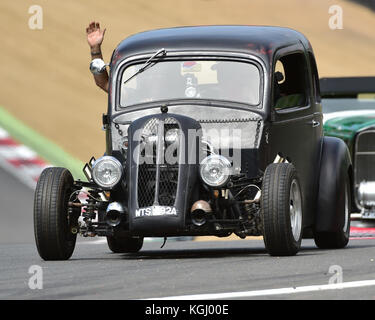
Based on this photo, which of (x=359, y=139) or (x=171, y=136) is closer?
(x=171, y=136)

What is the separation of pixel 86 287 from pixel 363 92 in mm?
10864

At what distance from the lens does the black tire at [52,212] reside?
1027 centimetres

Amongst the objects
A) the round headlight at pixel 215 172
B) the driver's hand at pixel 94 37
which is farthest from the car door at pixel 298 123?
the driver's hand at pixel 94 37

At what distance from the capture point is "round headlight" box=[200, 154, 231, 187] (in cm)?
1004

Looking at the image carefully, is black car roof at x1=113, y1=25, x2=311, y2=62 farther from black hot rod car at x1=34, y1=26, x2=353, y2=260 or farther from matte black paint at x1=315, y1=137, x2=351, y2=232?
matte black paint at x1=315, y1=137, x2=351, y2=232

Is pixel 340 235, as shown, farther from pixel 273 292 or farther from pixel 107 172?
pixel 273 292

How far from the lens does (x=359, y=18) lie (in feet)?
178

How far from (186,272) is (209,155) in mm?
1548

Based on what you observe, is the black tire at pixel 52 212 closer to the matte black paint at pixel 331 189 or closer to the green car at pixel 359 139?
the matte black paint at pixel 331 189

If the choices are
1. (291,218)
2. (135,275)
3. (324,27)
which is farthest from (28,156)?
(324,27)

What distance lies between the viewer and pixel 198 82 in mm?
11203

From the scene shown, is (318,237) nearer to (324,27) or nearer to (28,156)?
(28,156)

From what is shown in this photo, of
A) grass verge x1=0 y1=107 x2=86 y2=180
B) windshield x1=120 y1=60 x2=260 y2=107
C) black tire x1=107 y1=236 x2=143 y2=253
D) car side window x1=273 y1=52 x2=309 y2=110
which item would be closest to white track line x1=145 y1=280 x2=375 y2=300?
windshield x1=120 y1=60 x2=260 y2=107

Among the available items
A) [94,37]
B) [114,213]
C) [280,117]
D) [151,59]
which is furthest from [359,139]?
[114,213]
